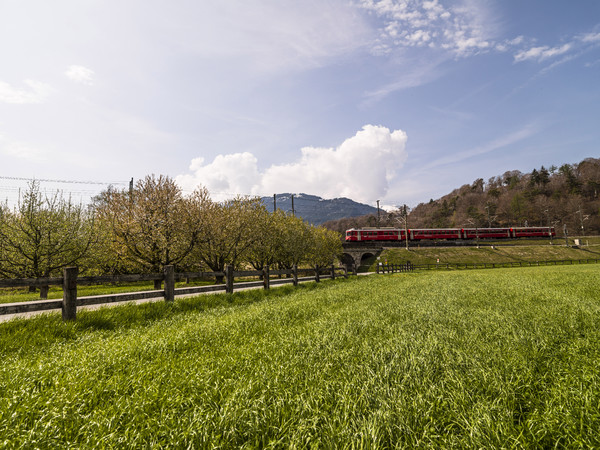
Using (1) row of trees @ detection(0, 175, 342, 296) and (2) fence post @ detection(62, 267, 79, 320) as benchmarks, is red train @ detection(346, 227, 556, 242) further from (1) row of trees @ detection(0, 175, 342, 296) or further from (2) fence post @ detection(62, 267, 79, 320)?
(2) fence post @ detection(62, 267, 79, 320)

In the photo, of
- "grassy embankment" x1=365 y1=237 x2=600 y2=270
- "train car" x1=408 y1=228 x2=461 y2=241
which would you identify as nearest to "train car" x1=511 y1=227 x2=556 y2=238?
"grassy embankment" x1=365 y1=237 x2=600 y2=270

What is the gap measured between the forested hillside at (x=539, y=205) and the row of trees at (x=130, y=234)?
8160 cm

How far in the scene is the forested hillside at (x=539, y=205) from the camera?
4176 inches

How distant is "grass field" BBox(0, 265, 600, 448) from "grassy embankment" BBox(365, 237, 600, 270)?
5355 centimetres

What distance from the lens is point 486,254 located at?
60.1m

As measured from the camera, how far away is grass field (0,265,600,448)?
6.72 ft

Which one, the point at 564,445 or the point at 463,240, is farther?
the point at 463,240

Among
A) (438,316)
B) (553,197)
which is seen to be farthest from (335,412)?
(553,197)

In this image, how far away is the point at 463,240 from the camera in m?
67.8

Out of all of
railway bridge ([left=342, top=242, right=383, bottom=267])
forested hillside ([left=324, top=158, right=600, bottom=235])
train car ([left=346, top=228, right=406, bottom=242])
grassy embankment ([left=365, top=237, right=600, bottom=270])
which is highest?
forested hillside ([left=324, top=158, right=600, bottom=235])

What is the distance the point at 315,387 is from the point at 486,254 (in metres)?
69.1

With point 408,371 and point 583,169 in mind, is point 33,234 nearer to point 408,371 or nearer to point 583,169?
point 408,371

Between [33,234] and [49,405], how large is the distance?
2017 cm

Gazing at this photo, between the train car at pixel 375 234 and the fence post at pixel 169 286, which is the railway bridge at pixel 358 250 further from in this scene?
the fence post at pixel 169 286
